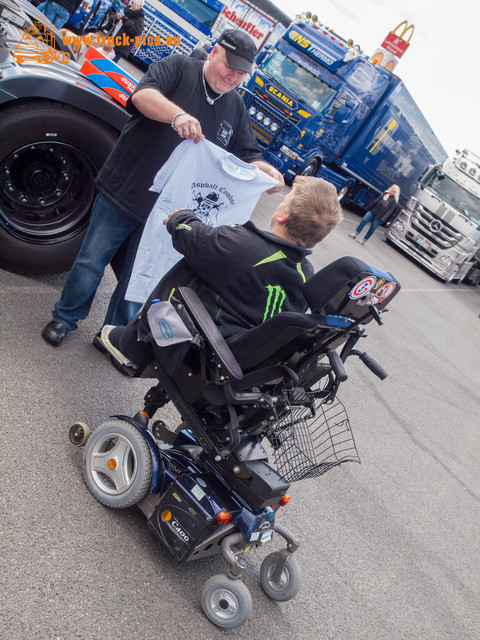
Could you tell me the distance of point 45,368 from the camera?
335 cm

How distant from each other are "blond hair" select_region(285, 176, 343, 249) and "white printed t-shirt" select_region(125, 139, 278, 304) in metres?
0.81

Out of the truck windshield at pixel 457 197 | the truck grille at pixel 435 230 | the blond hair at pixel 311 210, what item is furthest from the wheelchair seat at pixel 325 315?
the truck windshield at pixel 457 197

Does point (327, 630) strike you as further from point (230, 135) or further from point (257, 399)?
point (230, 135)

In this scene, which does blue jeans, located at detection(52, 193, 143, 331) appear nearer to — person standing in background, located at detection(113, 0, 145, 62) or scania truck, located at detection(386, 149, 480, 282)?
person standing in background, located at detection(113, 0, 145, 62)

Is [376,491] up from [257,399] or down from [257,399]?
down

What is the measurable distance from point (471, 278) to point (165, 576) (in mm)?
21817

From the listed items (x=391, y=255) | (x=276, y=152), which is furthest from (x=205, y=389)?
(x=391, y=255)

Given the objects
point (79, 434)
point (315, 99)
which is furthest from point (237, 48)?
point (315, 99)

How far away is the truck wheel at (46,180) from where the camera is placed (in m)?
3.47

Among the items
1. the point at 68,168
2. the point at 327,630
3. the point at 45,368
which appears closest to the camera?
the point at 327,630

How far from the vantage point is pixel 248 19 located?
20.6 m

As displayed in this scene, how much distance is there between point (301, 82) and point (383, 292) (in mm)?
12767

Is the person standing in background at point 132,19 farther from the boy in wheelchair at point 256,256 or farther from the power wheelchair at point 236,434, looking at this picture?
the power wheelchair at point 236,434

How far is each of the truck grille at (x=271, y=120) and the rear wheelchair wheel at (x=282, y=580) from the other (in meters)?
12.1
